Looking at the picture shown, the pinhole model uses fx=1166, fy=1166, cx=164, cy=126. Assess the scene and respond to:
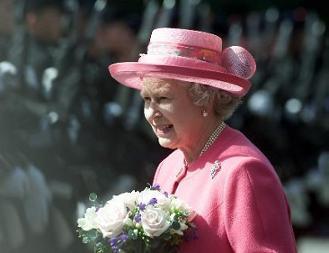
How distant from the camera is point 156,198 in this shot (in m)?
3.99

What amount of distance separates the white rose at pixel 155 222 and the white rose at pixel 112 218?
8 cm

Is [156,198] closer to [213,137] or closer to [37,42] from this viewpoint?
[213,137]

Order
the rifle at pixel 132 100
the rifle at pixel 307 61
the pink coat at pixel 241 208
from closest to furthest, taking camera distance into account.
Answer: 1. the pink coat at pixel 241 208
2. the rifle at pixel 132 100
3. the rifle at pixel 307 61

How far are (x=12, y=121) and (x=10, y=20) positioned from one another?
614mm

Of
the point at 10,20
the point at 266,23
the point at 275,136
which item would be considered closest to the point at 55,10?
the point at 10,20

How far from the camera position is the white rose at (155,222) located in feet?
12.7

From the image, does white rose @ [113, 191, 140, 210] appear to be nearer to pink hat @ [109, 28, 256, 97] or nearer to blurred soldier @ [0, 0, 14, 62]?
pink hat @ [109, 28, 256, 97]

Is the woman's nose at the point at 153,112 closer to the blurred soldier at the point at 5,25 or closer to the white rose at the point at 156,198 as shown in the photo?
the white rose at the point at 156,198

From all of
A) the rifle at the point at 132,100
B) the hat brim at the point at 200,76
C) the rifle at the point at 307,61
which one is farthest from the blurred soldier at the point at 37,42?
the rifle at the point at 307,61

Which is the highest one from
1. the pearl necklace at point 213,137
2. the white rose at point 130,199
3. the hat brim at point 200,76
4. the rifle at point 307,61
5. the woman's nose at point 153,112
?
the hat brim at point 200,76

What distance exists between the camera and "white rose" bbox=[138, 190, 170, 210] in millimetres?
3959

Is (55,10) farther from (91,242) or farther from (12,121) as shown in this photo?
(91,242)

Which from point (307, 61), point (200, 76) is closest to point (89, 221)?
point (200, 76)

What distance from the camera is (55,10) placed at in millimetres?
7656
